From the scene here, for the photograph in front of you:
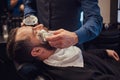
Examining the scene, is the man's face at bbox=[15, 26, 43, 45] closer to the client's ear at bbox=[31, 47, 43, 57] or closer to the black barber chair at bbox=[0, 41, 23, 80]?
the client's ear at bbox=[31, 47, 43, 57]

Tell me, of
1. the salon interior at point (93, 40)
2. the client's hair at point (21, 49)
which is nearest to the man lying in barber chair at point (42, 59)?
the client's hair at point (21, 49)

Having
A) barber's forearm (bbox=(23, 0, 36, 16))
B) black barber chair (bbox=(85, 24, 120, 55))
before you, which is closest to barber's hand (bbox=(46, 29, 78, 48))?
barber's forearm (bbox=(23, 0, 36, 16))

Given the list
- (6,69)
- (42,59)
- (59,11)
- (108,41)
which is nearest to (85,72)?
(42,59)

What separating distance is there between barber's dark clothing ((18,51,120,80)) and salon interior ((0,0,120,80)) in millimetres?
1262

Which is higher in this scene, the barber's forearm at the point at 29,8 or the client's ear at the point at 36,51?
the barber's forearm at the point at 29,8

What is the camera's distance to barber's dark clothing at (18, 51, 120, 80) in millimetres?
1417

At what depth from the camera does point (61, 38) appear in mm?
1265

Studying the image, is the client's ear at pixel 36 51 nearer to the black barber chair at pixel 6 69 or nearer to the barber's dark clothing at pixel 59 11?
the barber's dark clothing at pixel 59 11

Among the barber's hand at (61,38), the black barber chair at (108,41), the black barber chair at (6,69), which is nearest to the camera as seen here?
the barber's hand at (61,38)

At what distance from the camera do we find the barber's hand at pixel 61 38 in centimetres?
126

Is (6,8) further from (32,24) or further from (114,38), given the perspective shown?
(32,24)

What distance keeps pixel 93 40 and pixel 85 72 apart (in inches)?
76.1

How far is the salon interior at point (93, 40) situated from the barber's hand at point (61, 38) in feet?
4.94

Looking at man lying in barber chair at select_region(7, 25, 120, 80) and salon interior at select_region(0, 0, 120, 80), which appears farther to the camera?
salon interior at select_region(0, 0, 120, 80)
